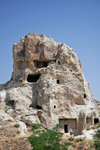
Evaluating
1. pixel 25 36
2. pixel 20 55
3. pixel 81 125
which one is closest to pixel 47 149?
pixel 81 125

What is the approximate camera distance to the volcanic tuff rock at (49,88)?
93.8ft

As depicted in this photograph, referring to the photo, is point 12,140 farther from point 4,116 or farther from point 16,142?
point 4,116

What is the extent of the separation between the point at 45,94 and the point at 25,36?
11.5 m

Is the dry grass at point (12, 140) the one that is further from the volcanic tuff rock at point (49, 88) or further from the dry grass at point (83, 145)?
the dry grass at point (83, 145)

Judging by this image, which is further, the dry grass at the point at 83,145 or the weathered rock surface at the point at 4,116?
the weathered rock surface at the point at 4,116

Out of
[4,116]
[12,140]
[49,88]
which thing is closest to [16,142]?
[12,140]

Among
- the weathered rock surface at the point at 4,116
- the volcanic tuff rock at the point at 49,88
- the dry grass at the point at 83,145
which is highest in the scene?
the volcanic tuff rock at the point at 49,88

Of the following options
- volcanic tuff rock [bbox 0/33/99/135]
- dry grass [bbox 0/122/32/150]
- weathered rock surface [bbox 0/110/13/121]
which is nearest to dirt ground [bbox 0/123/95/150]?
dry grass [bbox 0/122/32/150]

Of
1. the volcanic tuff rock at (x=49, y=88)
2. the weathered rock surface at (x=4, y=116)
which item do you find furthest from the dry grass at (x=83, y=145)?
the weathered rock surface at (x=4, y=116)

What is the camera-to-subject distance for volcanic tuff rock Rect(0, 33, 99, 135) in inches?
1126

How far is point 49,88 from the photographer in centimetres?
2933

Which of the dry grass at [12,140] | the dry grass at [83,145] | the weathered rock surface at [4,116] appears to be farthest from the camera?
the weathered rock surface at [4,116]

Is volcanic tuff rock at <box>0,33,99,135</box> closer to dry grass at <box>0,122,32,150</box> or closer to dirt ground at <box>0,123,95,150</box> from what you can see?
dry grass at <box>0,122,32,150</box>

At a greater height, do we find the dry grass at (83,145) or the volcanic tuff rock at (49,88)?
the volcanic tuff rock at (49,88)
